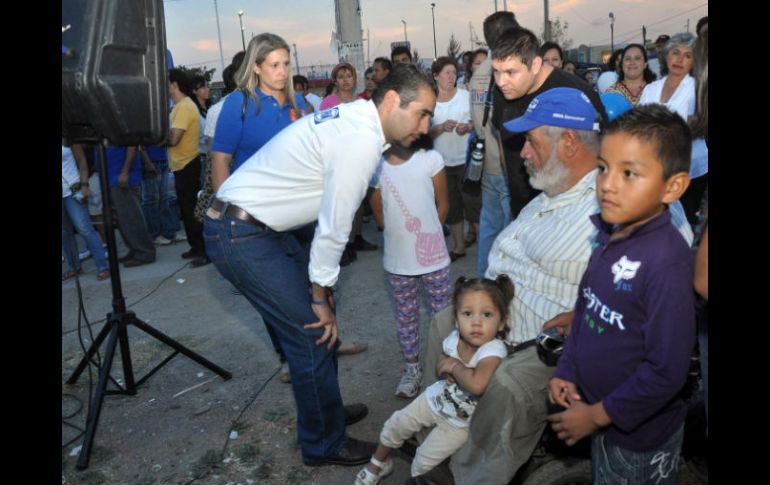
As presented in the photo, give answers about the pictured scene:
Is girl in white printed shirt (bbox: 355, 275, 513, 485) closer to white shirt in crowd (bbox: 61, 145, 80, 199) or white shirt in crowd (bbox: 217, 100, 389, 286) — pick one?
white shirt in crowd (bbox: 217, 100, 389, 286)

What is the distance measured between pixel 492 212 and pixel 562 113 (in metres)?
2.09

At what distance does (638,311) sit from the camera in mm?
1755

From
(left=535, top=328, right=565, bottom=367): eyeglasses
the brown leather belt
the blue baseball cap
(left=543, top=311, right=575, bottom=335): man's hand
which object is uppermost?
the blue baseball cap

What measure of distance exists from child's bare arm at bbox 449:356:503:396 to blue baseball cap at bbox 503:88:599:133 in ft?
3.10

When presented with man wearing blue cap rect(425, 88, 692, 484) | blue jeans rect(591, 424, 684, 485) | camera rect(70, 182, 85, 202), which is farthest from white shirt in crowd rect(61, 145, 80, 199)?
blue jeans rect(591, 424, 684, 485)

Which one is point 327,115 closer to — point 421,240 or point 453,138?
point 421,240

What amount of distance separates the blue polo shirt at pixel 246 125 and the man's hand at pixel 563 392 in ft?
8.26

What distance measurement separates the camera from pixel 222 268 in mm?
2992

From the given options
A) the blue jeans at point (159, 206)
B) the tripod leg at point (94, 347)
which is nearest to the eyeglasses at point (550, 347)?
the tripod leg at point (94, 347)

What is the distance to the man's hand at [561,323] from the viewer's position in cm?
241

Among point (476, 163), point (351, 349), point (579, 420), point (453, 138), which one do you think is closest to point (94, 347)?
point (351, 349)

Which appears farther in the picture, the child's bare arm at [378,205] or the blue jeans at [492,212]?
the blue jeans at [492,212]

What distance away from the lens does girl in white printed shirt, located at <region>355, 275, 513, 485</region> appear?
2.57 meters

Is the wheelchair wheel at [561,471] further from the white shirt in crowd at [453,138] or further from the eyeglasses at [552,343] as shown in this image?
the white shirt in crowd at [453,138]
